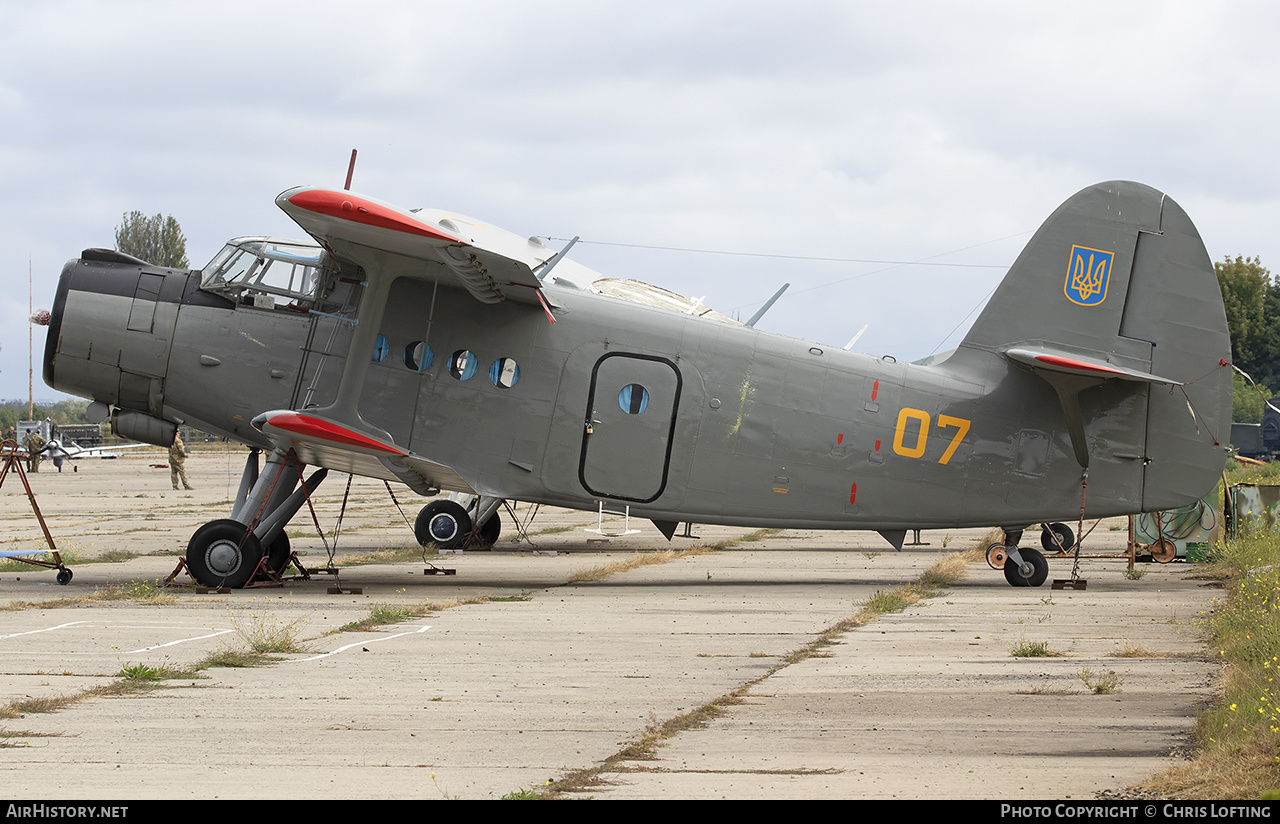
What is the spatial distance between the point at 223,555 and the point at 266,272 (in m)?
3.47

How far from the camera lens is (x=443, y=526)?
19906 mm

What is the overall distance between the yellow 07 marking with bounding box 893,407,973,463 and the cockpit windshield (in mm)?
7436

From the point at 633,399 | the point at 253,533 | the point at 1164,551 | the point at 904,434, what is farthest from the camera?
the point at 1164,551

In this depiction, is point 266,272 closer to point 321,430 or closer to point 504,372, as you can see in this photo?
point 321,430

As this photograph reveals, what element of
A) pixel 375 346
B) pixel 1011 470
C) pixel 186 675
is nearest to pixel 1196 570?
pixel 1011 470

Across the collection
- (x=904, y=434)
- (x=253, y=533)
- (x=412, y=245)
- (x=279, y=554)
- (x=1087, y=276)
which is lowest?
(x=279, y=554)

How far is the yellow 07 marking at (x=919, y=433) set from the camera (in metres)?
15.0

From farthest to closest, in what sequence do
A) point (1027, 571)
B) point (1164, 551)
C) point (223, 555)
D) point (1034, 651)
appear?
1. point (1164, 551)
2. point (1027, 571)
3. point (223, 555)
4. point (1034, 651)

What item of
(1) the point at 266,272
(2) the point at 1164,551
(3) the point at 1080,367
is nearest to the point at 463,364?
(1) the point at 266,272

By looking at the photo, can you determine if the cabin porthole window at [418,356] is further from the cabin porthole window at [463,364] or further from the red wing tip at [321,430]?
the red wing tip at [321,430]

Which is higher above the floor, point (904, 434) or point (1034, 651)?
point (904, 434)

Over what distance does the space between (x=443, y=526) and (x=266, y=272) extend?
653 centimetres

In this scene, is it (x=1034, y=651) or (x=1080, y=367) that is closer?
(x=1034, y=651)

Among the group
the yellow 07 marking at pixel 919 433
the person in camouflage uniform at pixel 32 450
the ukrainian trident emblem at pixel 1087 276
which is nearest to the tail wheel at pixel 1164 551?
the ukrainian trident emblem at pixel 1087 276
